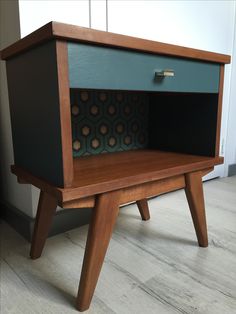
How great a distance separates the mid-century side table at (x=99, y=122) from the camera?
0.48 m

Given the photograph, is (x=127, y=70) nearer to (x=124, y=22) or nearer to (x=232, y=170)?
(x=124, y=22)

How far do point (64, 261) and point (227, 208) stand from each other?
701 millimetres

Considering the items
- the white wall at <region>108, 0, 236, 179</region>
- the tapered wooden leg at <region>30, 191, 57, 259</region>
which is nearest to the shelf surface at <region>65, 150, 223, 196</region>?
the tapered wooden leg at <region>30, 191, 57, 259</region>

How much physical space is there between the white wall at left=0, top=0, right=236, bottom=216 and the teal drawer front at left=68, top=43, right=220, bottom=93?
14.2 inches

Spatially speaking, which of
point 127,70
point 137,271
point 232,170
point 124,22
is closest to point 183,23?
point 124,22

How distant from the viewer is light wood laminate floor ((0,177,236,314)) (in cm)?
58

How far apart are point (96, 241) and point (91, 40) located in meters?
0.38

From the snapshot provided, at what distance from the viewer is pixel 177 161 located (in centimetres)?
74

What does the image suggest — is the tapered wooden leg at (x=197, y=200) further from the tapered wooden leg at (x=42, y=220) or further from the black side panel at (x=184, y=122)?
the tapered wooden leg at (x=42, y=220)

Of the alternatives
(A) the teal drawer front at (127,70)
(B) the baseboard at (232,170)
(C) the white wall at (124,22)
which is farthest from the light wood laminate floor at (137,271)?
(B) the baseboard at (232,170)

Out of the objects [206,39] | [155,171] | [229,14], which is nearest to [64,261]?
[155,171]

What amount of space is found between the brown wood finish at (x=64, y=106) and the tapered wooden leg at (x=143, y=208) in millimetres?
513

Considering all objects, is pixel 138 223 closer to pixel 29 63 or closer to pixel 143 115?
pixel 143 115

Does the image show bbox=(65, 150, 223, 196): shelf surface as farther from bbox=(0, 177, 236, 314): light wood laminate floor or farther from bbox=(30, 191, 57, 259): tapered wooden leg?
bbox=(0, 177, 236, 314): light wood laminate floor
